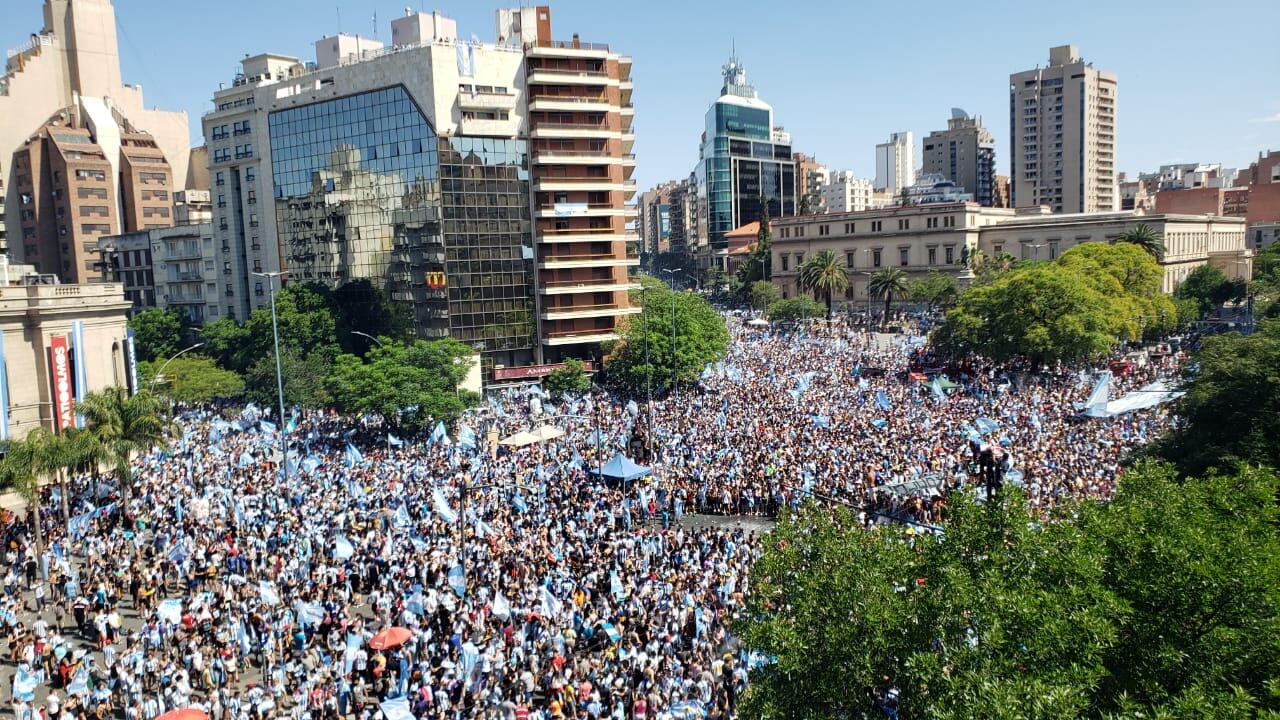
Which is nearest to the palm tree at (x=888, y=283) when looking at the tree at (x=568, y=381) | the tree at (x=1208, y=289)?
the tree at (x=1208, y=289)

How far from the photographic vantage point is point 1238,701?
10.1 m

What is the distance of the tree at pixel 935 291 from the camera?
288ft

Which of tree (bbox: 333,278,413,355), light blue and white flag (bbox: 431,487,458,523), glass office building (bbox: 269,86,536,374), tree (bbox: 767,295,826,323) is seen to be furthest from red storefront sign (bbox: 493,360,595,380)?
light blue and white flag (bbox: 431,487,458,523)

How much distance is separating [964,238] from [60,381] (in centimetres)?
8735

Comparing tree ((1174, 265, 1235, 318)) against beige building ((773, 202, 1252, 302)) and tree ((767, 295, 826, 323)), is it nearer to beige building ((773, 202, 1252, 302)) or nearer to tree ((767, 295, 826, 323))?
beige building ((773, 202, 1252, 302))

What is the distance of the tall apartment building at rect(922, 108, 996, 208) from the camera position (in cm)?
18862

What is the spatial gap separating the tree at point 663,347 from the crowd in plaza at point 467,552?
6709mm

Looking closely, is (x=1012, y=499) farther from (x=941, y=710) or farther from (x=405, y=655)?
(x=405, y=655)

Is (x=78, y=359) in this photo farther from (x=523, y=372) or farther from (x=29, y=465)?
(x=523, y=372)

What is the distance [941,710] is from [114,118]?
4410 inches

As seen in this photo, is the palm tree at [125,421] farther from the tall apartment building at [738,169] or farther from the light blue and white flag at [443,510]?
the tall apartment building at [738,169]

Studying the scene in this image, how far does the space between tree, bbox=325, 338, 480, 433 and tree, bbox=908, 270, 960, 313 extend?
55962mm

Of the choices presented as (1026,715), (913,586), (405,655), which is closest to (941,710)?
(1026,715)

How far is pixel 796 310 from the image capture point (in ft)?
290
